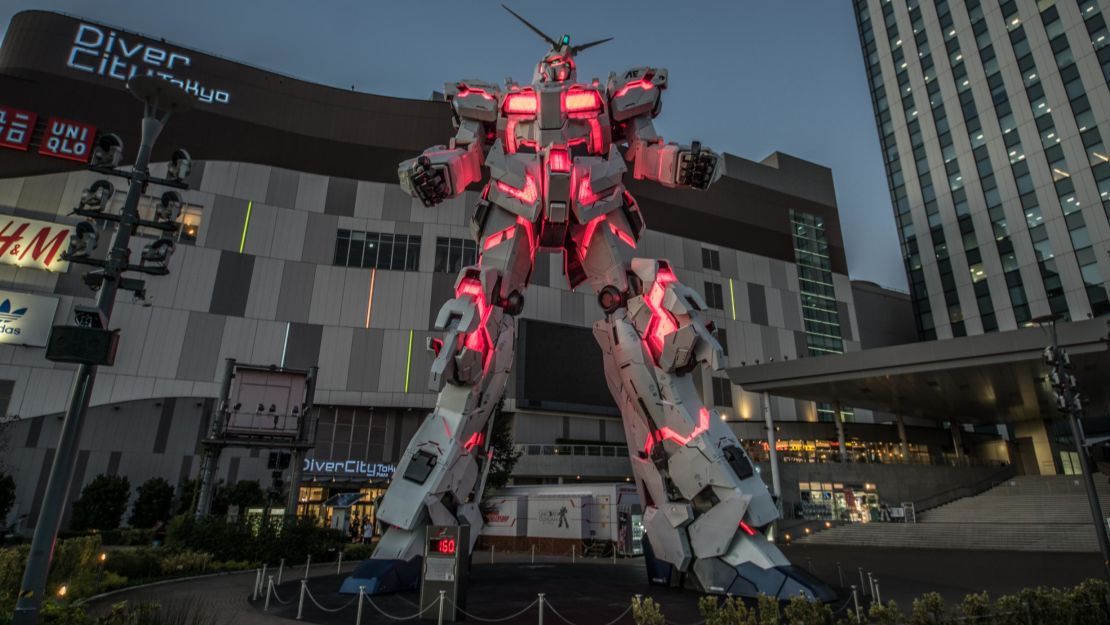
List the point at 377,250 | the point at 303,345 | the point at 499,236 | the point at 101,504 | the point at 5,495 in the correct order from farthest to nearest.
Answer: the point at 377,250
the point at 303,345
the point at 101,504
the point at 5,495
the point at 499,236

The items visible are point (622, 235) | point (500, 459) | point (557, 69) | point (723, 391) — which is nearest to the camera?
point (622, 235)

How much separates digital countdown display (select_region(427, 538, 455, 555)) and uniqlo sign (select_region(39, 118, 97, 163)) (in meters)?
34.5

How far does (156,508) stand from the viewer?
28.7m

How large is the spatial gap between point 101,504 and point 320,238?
58.9ft

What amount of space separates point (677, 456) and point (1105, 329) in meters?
24.6

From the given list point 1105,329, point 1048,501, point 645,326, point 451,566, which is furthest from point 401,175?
point 1048,501

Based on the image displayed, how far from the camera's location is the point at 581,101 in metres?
9.93

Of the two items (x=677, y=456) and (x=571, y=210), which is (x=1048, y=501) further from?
→ (x=571, y=210)

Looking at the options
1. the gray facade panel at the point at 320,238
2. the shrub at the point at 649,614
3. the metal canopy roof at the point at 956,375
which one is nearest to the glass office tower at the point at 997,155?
the metal canopy roof at the point at 956,375

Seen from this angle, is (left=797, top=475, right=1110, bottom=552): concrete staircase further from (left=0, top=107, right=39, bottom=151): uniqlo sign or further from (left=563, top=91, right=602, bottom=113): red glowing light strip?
(left=0, top=107, right=39, bottom=151): uniqlo sign

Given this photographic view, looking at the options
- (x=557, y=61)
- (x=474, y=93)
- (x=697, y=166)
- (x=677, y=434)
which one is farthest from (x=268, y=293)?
(x=677, y=434)

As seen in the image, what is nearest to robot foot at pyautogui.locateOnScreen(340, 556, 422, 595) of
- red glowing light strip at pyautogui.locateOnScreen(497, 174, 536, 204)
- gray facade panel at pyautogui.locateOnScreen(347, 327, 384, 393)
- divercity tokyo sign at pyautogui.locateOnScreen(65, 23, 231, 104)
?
red glowing light strip at pyautogui.locateOnScreen(497, 174, 536, 204)

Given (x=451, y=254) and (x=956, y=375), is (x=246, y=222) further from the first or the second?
(x=956, y=375)

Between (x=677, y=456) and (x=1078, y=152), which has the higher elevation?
(x=1078, y=152)
